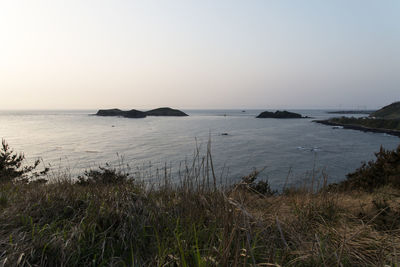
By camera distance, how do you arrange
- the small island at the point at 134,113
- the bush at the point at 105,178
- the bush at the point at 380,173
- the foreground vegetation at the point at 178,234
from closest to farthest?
the foreground vegetation at the point at 178,234, the bush at the point at 105,178, the bush at the point at 380,173, the small island at the point at 134,113

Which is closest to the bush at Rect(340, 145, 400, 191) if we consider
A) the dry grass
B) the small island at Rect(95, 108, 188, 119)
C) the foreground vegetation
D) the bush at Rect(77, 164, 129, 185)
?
the foreground vegetation

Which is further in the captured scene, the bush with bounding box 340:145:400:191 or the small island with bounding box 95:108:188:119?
the small island with bounding box 95:108:188:119

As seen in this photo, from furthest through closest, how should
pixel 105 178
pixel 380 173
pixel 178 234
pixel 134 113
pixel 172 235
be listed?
pixel 134 113, pixel 380 173, pixel 105 178, pixel 172 235, pixel 178 234

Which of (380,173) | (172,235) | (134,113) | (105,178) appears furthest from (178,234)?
(134,113)

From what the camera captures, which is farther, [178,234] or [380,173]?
[380,173]

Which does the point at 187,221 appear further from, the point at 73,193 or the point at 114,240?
the point at 73,193

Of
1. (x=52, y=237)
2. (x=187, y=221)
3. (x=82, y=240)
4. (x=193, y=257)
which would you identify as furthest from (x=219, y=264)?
(x=52, y=237)

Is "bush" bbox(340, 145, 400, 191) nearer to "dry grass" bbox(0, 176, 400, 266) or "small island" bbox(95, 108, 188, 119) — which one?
"dry grass" bbox(0, 176, 400, 266)

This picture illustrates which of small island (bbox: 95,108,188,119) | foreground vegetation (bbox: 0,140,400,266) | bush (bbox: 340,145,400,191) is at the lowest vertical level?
bush (bbox: 340,145,400,191)

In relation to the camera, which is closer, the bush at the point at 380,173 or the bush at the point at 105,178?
the bush at the point at 105,178

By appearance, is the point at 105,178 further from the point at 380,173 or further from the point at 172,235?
the point at 380,173

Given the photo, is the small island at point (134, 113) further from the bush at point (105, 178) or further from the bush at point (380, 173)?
the bush at point (380, 173)

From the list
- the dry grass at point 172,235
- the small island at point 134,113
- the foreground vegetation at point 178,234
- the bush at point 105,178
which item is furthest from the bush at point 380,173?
the small island at point 134,113

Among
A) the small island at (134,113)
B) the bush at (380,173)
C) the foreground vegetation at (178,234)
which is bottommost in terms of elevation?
the bush at (380,173)
